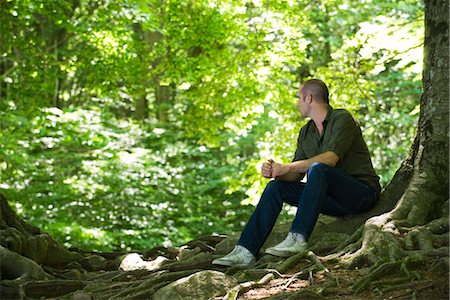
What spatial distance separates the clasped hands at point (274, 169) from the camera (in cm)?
491

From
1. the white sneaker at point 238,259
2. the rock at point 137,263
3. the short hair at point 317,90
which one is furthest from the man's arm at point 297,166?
the rock at point 137,263

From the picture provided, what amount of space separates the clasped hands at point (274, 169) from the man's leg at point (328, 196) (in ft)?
0.94

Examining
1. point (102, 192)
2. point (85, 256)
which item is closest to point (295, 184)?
point (85, 256)

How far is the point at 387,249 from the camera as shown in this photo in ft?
13.1

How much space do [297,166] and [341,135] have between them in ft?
1.36

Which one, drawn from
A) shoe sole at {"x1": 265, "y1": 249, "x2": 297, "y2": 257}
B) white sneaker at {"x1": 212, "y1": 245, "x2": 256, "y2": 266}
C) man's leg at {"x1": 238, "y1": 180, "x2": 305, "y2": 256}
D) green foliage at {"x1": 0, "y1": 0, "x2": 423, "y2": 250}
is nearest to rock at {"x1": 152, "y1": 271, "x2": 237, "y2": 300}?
shoe sole at {"x1": 265, "y1": 249, "x2": 297, "y2": 257}

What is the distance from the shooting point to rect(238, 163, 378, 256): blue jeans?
4617mm

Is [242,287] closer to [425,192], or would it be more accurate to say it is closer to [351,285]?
[351,285]

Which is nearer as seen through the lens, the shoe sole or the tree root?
the tree root

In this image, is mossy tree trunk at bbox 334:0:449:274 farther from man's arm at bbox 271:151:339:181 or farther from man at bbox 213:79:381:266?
man's arm at bbox 271:151:339:181

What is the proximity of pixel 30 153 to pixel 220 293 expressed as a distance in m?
8.04

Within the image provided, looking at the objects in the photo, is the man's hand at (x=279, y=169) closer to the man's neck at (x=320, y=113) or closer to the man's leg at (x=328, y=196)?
the man's leg at (x=328, y=196)

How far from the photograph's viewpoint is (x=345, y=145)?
4832 millimetres

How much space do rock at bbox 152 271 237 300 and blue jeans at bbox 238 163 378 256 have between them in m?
0.78
